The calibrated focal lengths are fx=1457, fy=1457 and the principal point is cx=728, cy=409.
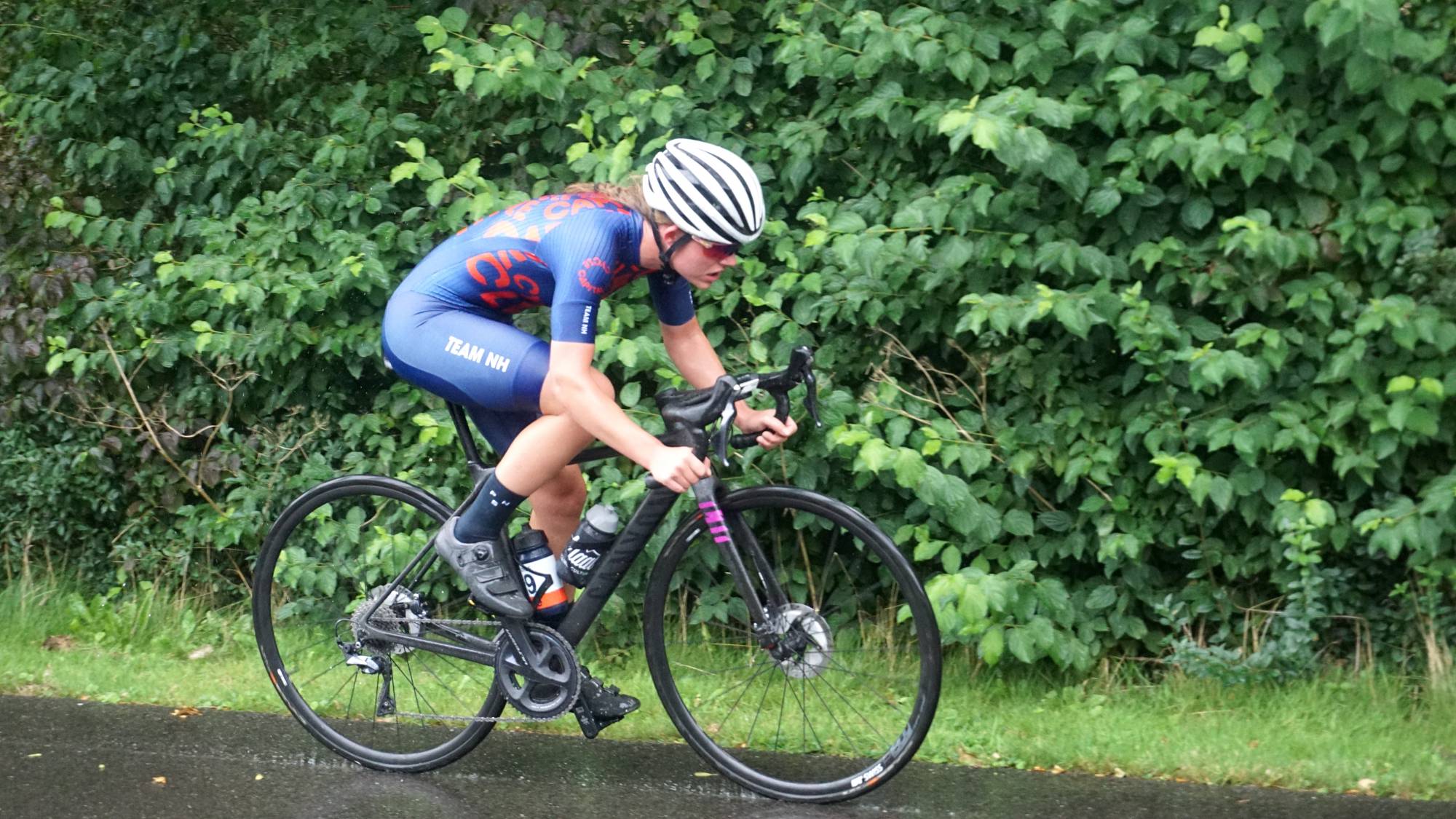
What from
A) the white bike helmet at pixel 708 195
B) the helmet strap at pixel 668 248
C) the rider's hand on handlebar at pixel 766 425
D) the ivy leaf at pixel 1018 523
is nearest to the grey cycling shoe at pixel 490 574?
the rider's hand on handlebar at pixel 766 425

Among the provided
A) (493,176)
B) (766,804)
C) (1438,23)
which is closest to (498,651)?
(766,804)

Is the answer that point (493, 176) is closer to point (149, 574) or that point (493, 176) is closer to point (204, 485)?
point (204, 485)

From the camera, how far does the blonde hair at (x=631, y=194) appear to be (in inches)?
155

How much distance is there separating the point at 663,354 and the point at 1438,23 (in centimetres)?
268

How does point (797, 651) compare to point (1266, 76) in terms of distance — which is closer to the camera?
point (797, 651)

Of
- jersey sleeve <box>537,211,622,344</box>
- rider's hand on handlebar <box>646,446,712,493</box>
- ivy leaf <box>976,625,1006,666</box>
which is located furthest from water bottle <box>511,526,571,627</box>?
ivy leaf <box>976,625,1006,666</box>

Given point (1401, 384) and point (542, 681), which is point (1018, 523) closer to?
point (1401, 384)

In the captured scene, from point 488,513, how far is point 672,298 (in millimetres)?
810

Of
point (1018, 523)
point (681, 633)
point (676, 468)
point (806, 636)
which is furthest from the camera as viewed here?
point (681, 633)

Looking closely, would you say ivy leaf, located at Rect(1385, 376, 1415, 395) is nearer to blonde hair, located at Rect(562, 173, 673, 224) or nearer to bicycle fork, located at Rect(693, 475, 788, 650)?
bicycle fork, located at Rect(693, 475, 788, 650)

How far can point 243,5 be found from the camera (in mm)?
6484

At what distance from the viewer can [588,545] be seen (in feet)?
13.6

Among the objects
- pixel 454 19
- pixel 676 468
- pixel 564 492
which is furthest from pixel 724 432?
pixel 454 19

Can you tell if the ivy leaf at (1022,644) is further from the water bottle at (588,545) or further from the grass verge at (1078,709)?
the water bottle at (588,545)
